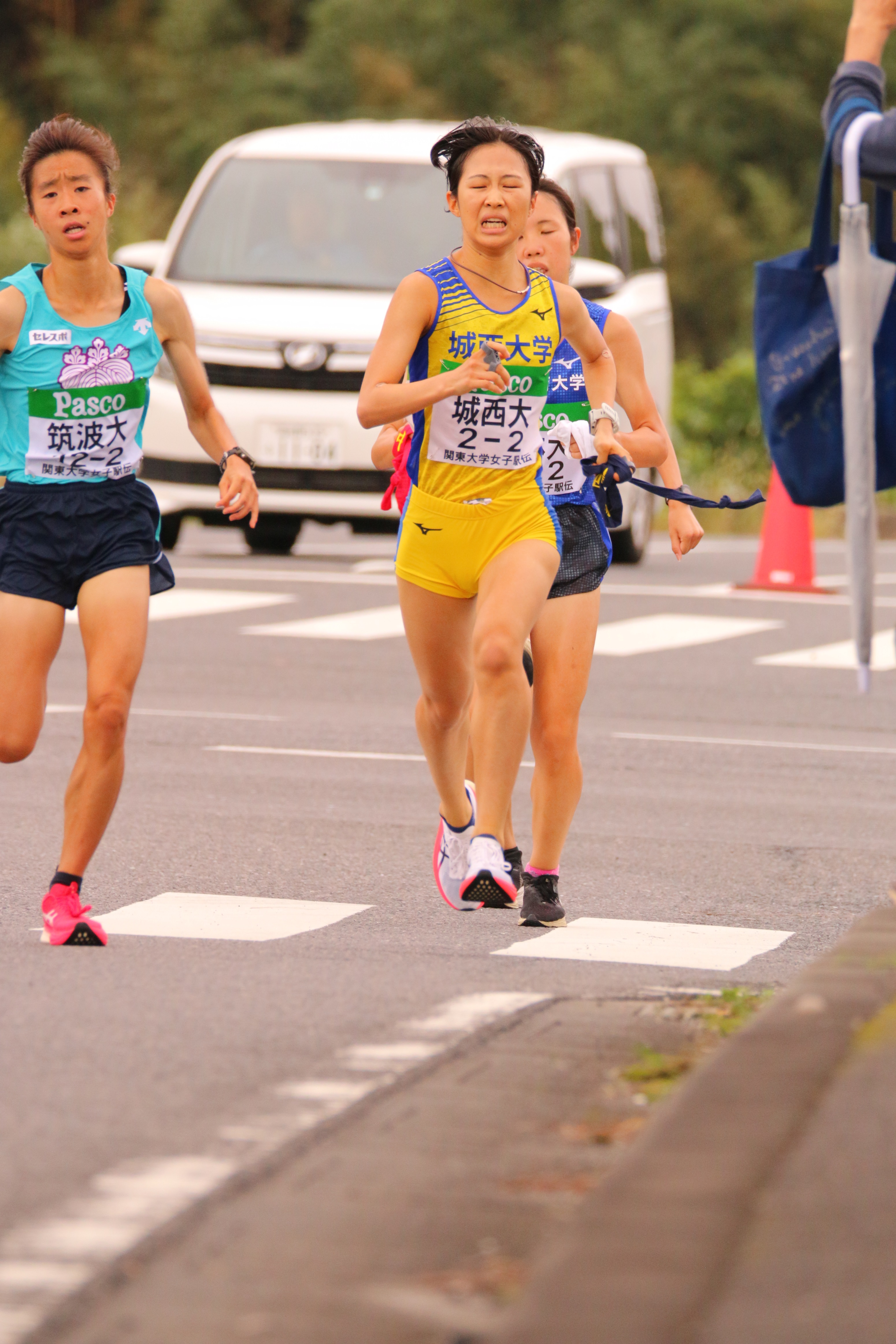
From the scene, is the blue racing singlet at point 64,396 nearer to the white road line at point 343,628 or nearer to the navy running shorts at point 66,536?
the navy running shorts at point 66,536

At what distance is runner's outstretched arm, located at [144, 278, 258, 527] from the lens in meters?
6.59

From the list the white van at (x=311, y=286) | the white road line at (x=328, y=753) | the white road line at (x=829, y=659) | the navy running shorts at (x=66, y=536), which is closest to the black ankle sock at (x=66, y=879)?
the navy running shorts at (x=66, y=536)

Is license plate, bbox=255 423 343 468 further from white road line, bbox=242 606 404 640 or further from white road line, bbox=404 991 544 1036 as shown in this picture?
white road line, bbox=404 991 544 1036

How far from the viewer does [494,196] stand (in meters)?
6.69

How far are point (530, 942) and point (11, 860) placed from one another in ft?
5.71

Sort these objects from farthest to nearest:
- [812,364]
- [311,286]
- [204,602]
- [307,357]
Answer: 1. [311,286]
2. [307,357]
3. [204,602]
4. [812,364]

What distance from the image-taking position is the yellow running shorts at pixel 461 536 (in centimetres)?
677

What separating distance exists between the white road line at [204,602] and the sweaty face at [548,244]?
710 centimetres

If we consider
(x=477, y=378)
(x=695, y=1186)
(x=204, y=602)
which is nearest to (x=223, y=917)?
(x=477, y=378)

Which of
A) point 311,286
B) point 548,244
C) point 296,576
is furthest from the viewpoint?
point 296,576

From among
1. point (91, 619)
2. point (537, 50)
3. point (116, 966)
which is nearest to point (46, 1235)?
point (116, 966)

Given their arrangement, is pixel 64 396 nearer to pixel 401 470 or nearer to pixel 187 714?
pixel 401 470

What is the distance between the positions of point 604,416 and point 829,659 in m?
6.88

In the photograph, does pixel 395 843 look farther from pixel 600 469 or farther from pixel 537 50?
pixel 537 50
